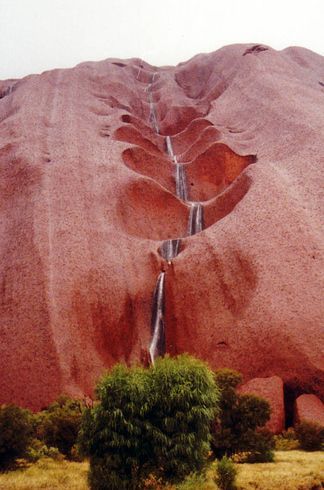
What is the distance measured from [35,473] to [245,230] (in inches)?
532

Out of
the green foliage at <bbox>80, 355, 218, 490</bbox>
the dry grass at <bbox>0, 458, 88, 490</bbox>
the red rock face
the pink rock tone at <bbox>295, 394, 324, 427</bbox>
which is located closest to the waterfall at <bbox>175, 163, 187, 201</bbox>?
the red rock face

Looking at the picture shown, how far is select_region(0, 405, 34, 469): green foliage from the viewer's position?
1325 centimetres

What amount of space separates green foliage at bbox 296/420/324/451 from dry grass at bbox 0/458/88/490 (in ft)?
19.3

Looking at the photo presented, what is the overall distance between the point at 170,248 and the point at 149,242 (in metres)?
0.94

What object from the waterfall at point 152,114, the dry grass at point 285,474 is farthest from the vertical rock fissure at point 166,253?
the dry grass at point 285,474

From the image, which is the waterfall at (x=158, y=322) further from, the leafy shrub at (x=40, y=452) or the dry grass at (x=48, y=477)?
the dry grass at (x=48, y=477)

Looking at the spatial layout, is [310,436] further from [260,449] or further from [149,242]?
[149,242]

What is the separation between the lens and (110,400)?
12070mm

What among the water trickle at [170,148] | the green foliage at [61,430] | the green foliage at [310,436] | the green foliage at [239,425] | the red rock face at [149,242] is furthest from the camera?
the water trickle at [170,148]

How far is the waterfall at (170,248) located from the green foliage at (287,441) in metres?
9.63

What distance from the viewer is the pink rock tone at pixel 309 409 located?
1714cm

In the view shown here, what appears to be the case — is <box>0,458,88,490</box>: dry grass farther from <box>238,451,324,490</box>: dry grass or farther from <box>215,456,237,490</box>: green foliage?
<box>238,451,324,490</box>: dry grass

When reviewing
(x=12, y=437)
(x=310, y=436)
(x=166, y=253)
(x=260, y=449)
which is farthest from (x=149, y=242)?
(x=12, y=437)

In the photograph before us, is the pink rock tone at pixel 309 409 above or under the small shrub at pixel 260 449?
under
